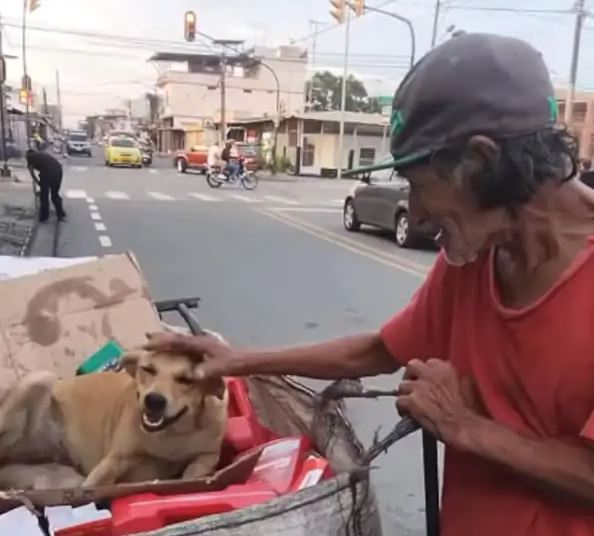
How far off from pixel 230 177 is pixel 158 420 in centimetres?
3077

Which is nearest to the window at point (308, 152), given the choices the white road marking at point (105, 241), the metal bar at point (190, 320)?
the white road marking at point (105, 241)

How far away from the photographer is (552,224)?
4.73 ft

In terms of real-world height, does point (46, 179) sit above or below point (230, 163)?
above

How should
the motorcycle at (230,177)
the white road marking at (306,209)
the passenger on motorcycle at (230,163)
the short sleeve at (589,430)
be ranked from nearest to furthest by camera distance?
the short sleeve at (589,430) → the white road marking at (306,209) → the motorcycle at (230,177) → the passenger on motorcycle at (230,163)

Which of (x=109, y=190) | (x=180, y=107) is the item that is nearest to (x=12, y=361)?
(x=109, y=190)

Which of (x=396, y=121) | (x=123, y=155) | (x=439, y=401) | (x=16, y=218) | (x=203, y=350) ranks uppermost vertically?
(x=396, y=121)

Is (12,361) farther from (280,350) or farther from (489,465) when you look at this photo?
(489,465)

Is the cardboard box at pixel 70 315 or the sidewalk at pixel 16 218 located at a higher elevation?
the cardboard box at pixel 70 315

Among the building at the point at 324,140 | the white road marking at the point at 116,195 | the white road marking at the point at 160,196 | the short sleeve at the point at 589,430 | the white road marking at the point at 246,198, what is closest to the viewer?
the short sleeve at the point at 589,430

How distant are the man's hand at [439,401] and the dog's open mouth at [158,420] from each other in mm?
947

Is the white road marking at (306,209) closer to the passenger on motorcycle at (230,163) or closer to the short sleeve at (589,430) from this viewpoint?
the passenger on motorcycle at (230,163)

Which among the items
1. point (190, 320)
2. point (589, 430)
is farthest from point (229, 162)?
point (589, 430)

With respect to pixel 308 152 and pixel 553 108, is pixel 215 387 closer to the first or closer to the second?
pixel 553 108

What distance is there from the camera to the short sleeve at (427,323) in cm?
167
